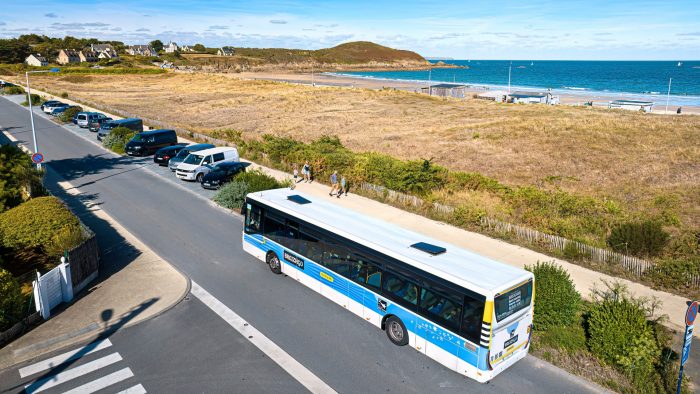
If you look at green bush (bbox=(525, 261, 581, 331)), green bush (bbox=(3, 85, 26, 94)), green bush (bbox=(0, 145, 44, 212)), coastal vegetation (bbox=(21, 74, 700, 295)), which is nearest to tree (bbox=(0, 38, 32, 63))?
green bush (bbox=(3, 85, 26, 94))

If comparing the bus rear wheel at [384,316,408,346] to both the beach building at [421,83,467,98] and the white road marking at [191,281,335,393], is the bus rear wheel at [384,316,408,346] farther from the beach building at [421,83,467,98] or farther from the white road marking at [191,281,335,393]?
the beach building at [421,83,467,98]

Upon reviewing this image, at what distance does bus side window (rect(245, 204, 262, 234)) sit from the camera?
16484 millimetres

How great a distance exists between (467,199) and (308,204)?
34.9 ft

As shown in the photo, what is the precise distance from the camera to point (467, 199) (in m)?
23.5

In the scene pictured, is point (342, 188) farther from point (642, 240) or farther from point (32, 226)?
point (32, 226)

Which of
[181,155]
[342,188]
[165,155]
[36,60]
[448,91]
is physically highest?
[36,60]

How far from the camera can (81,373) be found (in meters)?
10.8

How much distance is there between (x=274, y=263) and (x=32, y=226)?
815 centimetres

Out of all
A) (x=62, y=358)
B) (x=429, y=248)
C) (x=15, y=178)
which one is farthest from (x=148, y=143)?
(x=429, y=248)

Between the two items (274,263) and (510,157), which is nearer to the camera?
(274,263)

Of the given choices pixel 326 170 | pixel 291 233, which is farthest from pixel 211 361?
pixel 326 170

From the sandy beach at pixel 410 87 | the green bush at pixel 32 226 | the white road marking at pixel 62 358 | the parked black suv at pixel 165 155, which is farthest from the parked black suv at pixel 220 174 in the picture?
the sandy beach at pixel 410 87

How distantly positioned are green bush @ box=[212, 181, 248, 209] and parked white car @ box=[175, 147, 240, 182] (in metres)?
4.98

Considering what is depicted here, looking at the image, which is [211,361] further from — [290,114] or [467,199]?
[290,114]
